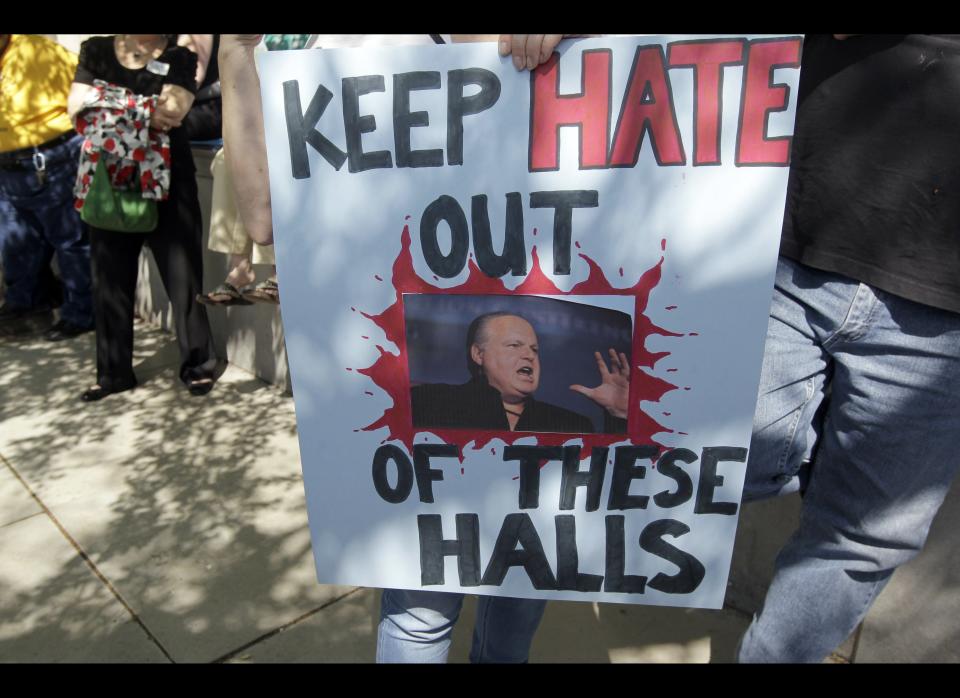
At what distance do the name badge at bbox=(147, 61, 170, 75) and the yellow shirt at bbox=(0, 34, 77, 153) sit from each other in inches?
40.0

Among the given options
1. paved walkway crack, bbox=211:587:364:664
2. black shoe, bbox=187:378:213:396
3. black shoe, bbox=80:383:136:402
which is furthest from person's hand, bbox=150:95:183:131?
paved walkway crack, bbox=211:587:364:664

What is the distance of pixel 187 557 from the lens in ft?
8.95

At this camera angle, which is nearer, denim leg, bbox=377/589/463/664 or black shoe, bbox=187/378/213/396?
denim leg, bbox=377/589/463/664

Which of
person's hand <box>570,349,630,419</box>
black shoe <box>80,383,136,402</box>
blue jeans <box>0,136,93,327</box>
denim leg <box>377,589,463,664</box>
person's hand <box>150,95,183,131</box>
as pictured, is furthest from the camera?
blue jeans <box>0,136,93,327</box>

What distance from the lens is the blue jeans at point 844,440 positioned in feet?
4.24

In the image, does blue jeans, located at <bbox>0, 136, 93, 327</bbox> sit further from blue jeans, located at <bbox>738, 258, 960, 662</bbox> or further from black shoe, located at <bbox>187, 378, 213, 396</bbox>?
blue jeans, located at <bbox>738, 258, 960, 662</bbox>

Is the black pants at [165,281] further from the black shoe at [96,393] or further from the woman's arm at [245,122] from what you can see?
the woman's arm at [245,122]

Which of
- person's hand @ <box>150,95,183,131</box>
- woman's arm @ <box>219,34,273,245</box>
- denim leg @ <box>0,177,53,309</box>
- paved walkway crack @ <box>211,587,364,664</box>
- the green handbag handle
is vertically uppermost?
person's hand @ <box>150,95,183,131</box>

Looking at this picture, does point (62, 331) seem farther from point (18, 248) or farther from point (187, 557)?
point (187, 557)

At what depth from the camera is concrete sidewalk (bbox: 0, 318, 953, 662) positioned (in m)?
2.29

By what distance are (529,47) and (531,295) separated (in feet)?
1.19

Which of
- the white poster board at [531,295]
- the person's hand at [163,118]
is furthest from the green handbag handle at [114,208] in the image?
the white poster board at [531,295]
